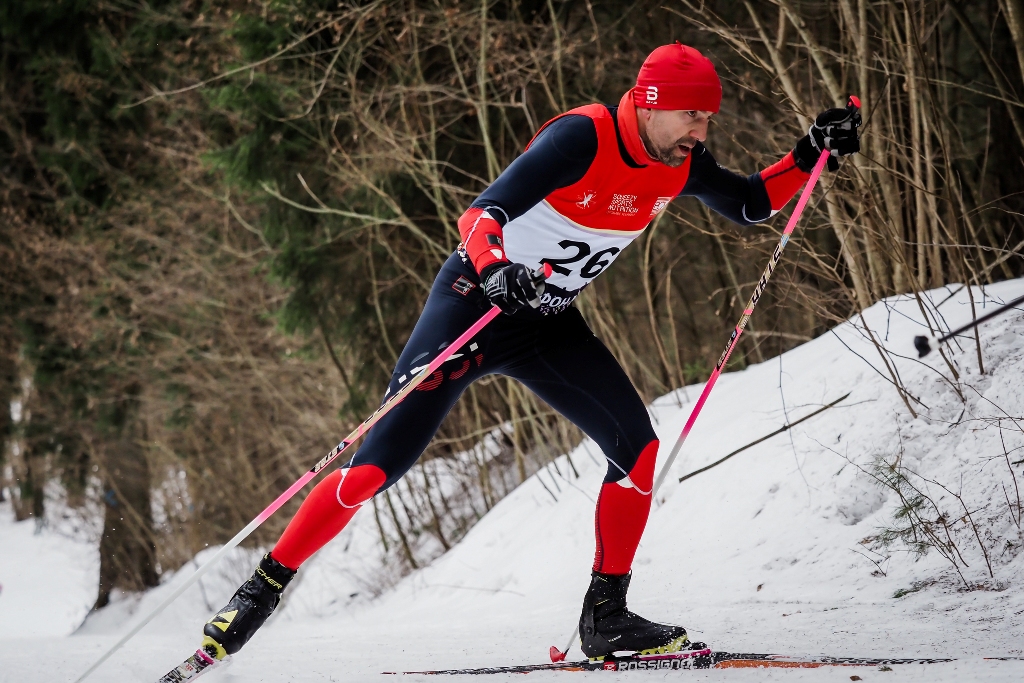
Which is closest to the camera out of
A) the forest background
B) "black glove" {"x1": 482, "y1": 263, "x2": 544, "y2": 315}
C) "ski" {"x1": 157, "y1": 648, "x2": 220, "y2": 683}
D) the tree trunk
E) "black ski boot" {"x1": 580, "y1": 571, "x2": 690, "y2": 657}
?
"black glove" {"x1": 482, "y1": 263, "x2": 544, "y2": 315}

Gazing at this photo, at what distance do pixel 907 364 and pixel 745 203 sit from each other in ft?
4.60

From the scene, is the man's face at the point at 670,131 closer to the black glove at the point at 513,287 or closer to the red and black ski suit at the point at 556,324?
the red and black ski suit at the point at 556,324

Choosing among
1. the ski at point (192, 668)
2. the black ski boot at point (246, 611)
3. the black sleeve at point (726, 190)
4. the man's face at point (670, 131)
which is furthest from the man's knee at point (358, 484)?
the black sleeve at point (726, 190)

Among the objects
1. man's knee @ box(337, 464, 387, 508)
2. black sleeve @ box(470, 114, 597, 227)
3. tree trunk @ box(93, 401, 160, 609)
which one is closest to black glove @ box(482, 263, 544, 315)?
black sleeve @ box(470, 114, 597, 227)

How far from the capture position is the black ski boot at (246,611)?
245 cm

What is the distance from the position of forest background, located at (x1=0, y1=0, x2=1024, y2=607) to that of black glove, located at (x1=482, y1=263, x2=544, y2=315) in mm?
1806

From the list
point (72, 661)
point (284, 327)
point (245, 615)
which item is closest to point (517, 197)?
point (245, 615)

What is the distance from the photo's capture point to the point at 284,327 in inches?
299

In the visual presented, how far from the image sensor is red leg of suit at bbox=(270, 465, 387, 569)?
251 centimetres

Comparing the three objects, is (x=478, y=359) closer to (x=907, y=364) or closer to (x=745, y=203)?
(x=745, y=203)

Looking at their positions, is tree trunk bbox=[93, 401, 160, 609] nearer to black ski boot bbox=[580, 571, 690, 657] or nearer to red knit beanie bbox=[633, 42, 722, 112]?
black ski boot bbox=[580, 571, 690, 657]

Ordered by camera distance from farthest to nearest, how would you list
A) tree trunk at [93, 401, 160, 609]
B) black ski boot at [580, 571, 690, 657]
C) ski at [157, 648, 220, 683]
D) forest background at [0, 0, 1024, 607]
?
tree trunk at [93, 401, 160, 609]
forest background at [0, 0, 1024, 607]
black ski boot at [580, 571, 690, 657]
ski at [157, 648, 220, 683]

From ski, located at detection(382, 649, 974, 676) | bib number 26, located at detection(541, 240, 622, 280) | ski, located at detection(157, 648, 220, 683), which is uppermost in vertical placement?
bib number 26, located at detection(541, 240, 622, 280)

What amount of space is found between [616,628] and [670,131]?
4.79 ft
